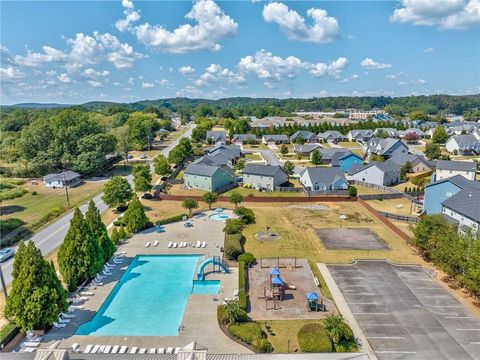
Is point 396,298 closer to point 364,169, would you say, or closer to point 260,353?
point 260,353

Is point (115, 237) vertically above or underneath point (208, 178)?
underneath

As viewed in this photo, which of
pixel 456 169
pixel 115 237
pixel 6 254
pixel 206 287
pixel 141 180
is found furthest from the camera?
pixel 456 169

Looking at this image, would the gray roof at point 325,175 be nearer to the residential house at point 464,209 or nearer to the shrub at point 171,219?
the residential house at point 464,209

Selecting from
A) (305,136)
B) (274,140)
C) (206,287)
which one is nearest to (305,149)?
(305,136)

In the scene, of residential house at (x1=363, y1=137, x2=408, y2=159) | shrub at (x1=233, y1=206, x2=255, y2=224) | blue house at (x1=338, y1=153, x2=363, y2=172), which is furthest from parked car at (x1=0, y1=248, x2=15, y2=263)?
residential house at (x1=363, y1=137, x2=408, y2=159)

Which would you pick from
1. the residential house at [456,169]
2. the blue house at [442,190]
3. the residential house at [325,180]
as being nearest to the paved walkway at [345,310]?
the blue house at [442,190]

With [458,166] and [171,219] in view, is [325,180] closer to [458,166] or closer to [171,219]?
[458,166]
